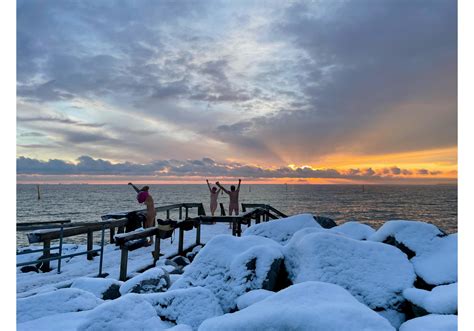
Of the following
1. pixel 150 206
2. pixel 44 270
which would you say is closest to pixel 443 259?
pixel 150 206

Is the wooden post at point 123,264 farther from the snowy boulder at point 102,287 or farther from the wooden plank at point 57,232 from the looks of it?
the wooden plank at point 57,232

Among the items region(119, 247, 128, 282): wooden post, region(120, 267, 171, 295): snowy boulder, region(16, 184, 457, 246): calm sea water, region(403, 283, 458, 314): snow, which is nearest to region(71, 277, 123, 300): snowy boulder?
region(120, 267, 171, 295): snowy boulder

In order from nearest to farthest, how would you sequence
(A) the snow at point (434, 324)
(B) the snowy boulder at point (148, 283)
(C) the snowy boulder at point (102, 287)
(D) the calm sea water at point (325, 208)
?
(A) the snow at point (434, 324), (B) the snowy boulder at point (148, 283), (C) the snowy boulder at point (102, 287), (D) the calm sea water at point (325, 208)

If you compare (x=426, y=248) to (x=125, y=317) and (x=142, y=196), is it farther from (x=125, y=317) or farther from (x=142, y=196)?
(x=142, y=196)

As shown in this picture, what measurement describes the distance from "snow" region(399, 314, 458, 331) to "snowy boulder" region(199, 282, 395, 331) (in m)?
0.89

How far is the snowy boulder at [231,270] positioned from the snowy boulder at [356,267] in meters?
0.40

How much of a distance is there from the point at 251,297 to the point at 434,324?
2254 mm

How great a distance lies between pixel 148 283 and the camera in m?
5.90

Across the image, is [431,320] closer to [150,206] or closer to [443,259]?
[443,259]

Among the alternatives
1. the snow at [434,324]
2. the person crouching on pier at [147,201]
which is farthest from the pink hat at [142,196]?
the snow at [434,324]

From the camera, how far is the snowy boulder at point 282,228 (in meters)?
8.15

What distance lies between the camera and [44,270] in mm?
9836

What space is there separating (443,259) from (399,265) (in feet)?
3.39

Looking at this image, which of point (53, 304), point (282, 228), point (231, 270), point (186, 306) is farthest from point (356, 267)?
point (53, 304)
